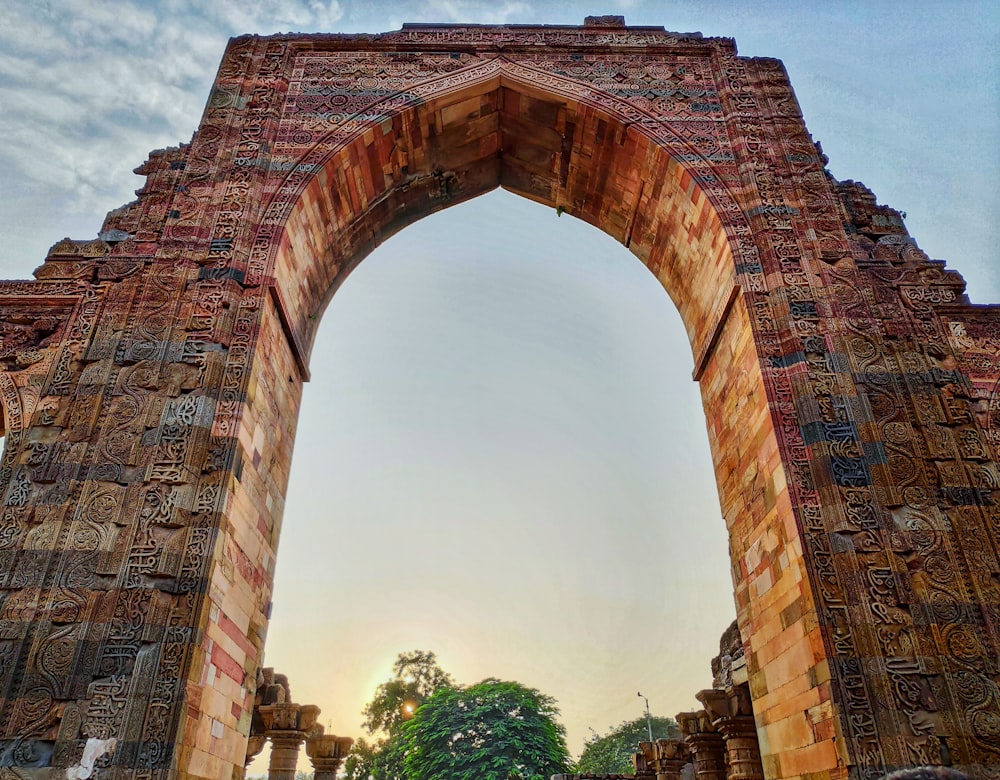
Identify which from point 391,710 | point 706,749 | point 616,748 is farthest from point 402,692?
point 706,749

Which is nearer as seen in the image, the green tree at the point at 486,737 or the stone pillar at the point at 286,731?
the stone pillar at the point at 286,731

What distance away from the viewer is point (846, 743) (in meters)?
4.59

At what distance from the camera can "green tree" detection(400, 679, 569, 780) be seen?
20.7 m

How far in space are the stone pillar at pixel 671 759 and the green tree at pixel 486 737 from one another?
10930 mm

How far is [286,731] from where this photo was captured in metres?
7.26

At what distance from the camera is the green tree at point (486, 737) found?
20.7 m

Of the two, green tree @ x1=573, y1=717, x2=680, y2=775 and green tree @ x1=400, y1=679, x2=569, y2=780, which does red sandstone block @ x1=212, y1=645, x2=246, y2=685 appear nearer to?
green tree @ x1=400, y1=679, x2=569, y2=780

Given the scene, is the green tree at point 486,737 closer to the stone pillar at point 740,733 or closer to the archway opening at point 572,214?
the stone pillar at point 740,733

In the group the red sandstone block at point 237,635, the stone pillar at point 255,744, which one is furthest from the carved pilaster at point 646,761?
the red sandstone block at point 237,635

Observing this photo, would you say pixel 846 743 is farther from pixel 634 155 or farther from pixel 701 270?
pixel 634 155

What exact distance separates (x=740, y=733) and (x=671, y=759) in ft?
12.6

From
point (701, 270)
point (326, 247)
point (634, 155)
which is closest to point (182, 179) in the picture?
point (326, 247)

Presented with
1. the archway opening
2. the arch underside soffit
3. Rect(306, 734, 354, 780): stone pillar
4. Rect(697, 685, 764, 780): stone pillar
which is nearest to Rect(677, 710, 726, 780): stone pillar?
Rect(697, 685, 764, 780): stone pillar

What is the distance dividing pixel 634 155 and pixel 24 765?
848 centimetres
